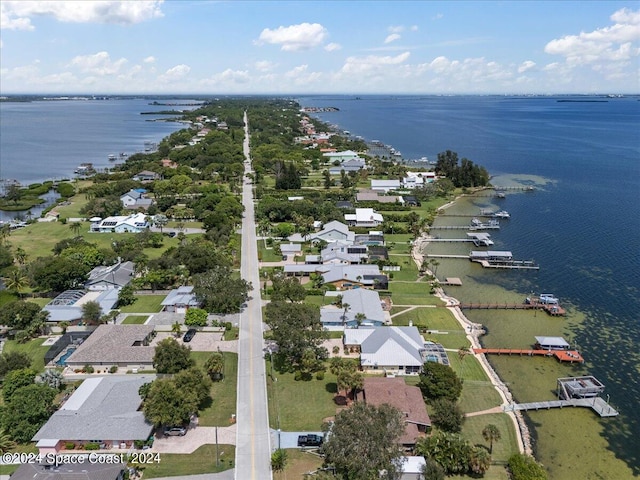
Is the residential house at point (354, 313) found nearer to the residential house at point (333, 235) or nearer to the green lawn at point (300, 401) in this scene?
the green lawn at point (300, 401)

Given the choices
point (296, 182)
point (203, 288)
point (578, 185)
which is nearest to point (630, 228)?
point (578, 185)

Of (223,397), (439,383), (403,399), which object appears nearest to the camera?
(403,399)

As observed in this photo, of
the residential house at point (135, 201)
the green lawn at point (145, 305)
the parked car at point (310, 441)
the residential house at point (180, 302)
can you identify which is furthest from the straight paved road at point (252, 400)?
the residential house at point (135, 201)

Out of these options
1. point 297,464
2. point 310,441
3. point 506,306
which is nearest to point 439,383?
point 310,441

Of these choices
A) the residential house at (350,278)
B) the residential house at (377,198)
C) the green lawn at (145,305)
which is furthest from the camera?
the residential house at (377,198)

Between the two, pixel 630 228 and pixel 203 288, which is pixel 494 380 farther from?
pixel 630 228

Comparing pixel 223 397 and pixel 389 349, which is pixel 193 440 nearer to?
pixel 223 397
